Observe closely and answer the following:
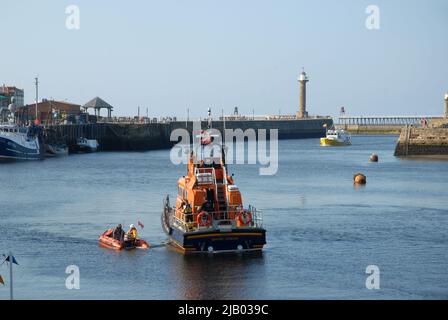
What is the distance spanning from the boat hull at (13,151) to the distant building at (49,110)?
1130 inches

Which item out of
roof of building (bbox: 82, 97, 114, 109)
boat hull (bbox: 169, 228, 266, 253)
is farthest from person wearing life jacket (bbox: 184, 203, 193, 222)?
roof of building (bbox: 82, 97, 114, 109)

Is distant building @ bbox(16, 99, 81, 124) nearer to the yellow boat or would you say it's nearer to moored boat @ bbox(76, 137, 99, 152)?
moored boat @ bbox(76, 137, 99, 152)

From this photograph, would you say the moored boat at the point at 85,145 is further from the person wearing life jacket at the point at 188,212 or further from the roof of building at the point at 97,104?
the person wearing life jacket at the point at 188,212

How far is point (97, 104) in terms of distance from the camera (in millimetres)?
159875

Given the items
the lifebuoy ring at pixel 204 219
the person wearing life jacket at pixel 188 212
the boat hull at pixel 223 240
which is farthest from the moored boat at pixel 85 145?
the lifebuoy ring at pixel 204 219

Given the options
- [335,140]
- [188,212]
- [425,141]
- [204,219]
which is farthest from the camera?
[335,140]

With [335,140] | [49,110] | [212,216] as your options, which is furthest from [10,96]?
[212,216]

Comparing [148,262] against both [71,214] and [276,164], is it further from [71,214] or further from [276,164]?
[276,164]

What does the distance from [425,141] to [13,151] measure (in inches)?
1985

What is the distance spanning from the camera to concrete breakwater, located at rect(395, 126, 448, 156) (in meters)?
115

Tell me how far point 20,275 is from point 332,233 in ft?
57.4

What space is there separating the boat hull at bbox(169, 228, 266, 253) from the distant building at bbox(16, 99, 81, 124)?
321 feet

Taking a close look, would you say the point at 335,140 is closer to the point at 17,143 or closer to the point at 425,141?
the point at 425,141

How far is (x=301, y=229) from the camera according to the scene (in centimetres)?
4934
